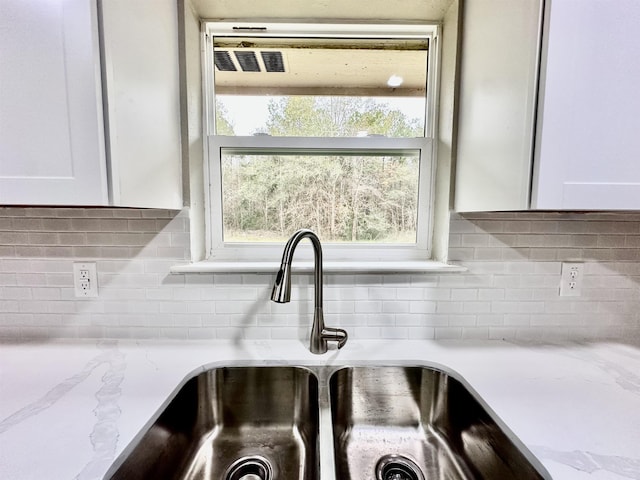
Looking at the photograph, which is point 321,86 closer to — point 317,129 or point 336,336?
point 317,129

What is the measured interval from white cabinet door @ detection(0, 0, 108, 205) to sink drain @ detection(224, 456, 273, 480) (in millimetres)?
749

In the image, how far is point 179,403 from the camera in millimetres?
823

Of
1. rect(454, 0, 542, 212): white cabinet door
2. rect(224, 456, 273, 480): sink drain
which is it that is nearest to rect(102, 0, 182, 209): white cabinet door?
rect(224, 456, 273, 480): sink drain

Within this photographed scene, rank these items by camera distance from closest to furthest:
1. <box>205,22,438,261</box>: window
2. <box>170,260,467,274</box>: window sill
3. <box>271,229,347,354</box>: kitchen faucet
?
<box>271,229,347,354</box>: kitchen faucet, <box>170,260,467,274</box>: window sill, <box>205,22,438,261</box>: window

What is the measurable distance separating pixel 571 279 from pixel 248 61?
1.43 meters

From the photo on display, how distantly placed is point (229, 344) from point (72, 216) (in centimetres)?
68

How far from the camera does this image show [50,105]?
0.65 metres

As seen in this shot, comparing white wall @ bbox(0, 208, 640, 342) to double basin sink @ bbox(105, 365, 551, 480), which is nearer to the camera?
double basin sink @ bbox(105, 365, 551, 480)

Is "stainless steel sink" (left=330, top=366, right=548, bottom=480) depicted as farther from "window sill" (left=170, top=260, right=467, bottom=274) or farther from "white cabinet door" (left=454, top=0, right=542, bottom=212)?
"white cabinet door" (left=454, top=0, right=542, bottom=212)

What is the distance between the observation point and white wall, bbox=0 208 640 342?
104 centimetres

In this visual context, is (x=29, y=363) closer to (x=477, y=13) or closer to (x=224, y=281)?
(x=224, y=281)

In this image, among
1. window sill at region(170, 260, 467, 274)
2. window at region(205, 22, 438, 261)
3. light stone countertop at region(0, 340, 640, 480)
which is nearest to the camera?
light stone countertop at region(0, 340, 640, 480)

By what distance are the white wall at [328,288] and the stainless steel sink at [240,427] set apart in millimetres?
185

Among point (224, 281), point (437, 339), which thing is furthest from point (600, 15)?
point (224, 281)
